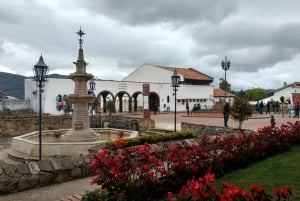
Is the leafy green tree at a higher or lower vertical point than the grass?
higher

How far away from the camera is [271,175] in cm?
624

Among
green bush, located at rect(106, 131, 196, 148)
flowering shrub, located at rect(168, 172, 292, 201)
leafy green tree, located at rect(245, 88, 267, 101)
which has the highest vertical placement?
leafy green tree, located at rect(245, 88, 267, 101)

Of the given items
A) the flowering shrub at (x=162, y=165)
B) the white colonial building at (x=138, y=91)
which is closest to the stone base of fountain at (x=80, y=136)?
the flowering shrub at (x=162, y=165)

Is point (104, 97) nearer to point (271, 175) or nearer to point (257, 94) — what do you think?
point (271, 175)

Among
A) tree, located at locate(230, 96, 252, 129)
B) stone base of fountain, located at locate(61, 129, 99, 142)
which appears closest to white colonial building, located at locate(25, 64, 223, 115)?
stone base of fountain, located at locate(61, 129, 99, 142)

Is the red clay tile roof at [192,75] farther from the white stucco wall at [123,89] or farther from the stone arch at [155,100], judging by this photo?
the stone arch at [155,100]

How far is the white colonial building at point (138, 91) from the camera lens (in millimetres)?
37094

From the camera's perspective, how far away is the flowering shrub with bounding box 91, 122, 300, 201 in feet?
15.8

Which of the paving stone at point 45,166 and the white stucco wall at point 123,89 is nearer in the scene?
the paving stone at point 45,166

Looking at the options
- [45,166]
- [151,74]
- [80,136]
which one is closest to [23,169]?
[45,166]

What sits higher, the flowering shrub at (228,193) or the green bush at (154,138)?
the flowering shrub at (228,193)

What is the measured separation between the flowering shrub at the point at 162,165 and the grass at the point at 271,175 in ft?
0.88

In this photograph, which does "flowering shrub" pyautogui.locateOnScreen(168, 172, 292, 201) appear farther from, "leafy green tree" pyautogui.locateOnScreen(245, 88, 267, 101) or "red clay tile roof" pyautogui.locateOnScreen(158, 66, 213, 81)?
"leafy green tree" pyautogui.locateOnScreen(245, 88, 267, 101)

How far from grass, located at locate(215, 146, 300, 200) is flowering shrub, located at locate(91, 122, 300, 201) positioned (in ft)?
0.88
